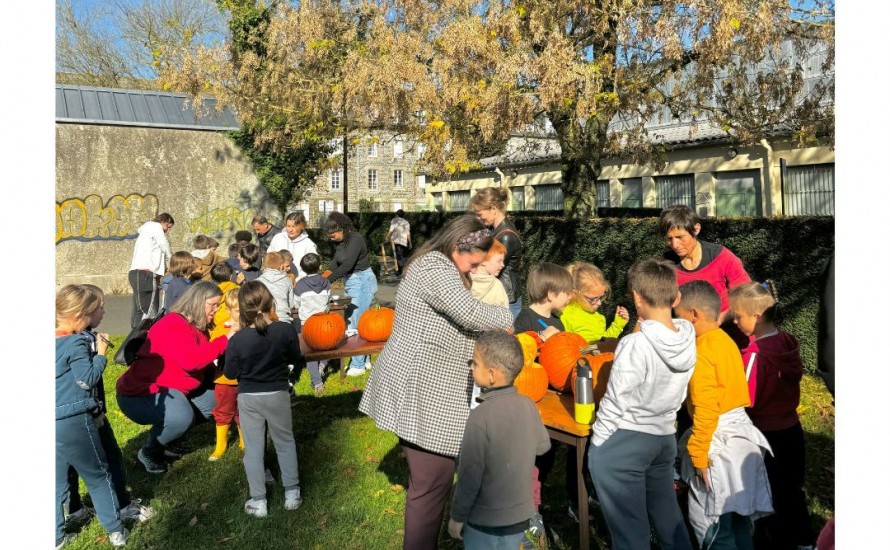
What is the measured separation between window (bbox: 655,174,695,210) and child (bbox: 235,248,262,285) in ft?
55.8

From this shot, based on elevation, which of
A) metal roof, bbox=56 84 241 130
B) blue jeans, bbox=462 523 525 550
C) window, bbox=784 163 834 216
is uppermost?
metal roof, bbox=56 84 241 130

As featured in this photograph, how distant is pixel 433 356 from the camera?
11.6ft

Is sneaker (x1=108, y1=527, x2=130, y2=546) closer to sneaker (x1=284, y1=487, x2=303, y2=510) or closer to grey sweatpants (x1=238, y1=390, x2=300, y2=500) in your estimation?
grey sweatpants (x1=238, y1=390, x2=300, y2=500)

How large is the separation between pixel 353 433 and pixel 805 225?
222 inches

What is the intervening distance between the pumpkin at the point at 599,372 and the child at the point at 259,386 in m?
2.08

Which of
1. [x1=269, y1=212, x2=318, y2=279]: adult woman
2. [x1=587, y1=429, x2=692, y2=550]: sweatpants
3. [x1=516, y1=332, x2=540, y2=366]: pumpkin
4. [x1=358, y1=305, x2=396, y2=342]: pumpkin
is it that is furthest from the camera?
[x1=269, y1=212, x2=318, y2=279]: adult woman

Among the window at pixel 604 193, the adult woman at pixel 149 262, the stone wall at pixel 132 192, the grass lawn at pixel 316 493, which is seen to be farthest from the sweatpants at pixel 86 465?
the window at pixel 604 193

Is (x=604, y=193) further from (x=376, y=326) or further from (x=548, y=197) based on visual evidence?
(x=376, y=326)

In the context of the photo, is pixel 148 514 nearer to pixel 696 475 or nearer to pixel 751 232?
pixel 696 475

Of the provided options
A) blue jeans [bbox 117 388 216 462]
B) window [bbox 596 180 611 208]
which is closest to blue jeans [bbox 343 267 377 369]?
blue jeans [bbox 117 388 216 462]

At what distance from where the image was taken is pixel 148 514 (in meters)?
4.90

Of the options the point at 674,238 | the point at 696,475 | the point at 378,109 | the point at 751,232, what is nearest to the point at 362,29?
the point at 378,109

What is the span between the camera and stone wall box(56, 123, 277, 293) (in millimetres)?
17734

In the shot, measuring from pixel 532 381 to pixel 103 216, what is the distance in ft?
54.5
